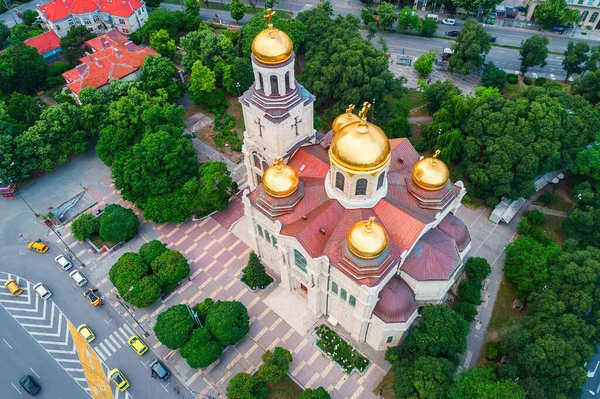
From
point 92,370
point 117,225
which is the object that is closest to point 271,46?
point 117,225

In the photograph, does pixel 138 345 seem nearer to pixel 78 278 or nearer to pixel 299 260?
pixel 78 278

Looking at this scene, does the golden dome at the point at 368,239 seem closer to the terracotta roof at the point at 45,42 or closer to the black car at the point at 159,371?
the black car at the point at 159,371

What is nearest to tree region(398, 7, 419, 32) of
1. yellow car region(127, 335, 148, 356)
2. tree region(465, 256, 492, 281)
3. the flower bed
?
tree region(465, 256, 492, 281)

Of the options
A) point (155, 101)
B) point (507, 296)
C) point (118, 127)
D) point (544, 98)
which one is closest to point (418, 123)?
point (544, 98)

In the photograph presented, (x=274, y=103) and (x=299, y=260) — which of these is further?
(x=274, y=103)

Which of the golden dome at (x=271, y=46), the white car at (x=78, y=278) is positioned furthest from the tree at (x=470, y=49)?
the white car at (x=78, y=278)

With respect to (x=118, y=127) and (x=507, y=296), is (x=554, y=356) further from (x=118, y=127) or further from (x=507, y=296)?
(x=118, y=127)

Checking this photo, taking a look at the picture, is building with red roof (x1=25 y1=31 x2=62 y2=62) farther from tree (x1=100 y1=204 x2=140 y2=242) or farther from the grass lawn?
the grass lawn
